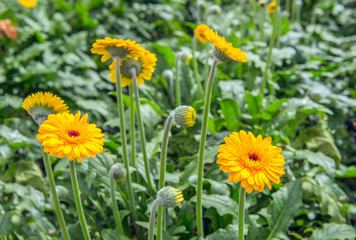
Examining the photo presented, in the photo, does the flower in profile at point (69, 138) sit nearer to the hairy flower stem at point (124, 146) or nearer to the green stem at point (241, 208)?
the hairy flower stem at point (124, 146)

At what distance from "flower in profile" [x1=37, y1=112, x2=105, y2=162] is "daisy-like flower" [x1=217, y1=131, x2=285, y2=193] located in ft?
1.19

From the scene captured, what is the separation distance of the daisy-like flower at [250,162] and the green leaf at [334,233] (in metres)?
0.79

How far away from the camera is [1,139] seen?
235 cm

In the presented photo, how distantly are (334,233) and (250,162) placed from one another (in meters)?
0.90

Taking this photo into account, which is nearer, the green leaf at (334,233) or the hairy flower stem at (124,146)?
the hairy flower stem at (124,146)

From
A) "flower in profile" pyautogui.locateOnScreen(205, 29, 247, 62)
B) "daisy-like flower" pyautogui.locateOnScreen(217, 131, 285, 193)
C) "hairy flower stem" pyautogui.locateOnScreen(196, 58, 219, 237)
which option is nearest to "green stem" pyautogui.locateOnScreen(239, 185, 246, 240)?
"daisy-like flower" pyautogui.locateOnScreen(217, 131, 285, 193)

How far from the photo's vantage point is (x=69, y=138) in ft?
3.76

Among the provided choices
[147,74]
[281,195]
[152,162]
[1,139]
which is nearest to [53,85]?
[1,139]

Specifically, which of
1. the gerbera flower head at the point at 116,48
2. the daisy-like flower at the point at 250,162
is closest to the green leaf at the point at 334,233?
the daisy-like flower at the point at 250,162

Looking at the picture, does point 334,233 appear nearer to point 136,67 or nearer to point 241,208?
point 241,208

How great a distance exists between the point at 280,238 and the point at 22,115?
1.79 meters

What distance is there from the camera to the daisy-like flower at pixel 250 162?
3.64ft

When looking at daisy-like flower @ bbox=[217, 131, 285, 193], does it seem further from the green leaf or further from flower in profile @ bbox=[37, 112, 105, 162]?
the green leaf

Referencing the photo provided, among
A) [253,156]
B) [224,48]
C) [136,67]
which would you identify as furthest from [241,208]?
[136,67]
